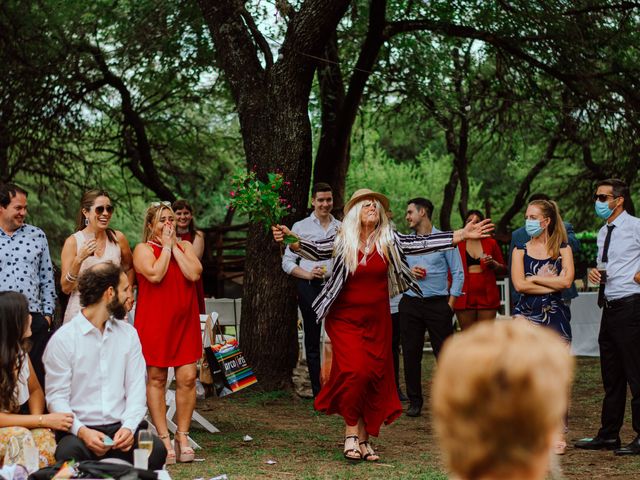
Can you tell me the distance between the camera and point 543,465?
1872mm

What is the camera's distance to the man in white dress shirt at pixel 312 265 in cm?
998

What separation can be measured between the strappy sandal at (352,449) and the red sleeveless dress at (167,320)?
4.51ft

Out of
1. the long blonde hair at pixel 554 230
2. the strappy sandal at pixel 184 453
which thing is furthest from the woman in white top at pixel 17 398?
the long blonde hair at pixel 554 230

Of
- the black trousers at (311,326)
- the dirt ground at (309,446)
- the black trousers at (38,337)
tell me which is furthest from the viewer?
the black trousers at (311,326)

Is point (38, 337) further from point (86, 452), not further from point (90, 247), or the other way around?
point (86, 452)

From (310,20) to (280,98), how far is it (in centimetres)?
96

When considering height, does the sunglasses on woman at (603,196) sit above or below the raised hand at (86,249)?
above

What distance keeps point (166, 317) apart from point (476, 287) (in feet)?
13.9

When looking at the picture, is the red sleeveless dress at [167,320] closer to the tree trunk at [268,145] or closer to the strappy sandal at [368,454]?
the strappy sandal at [368,454]

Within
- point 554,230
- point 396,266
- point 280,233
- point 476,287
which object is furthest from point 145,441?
point 476,287

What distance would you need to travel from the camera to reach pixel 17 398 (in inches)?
213

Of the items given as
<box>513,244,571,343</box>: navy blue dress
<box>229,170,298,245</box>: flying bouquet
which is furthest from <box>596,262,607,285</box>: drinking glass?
<box>229,170,298,245</box>: flying bouquet

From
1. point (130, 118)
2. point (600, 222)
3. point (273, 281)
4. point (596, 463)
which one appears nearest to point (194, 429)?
point (273, 281)

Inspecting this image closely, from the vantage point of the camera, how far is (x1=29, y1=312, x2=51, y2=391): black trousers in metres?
7.14
